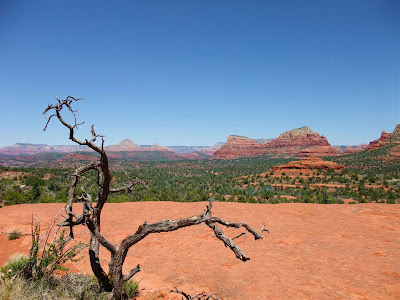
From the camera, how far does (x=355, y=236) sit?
36.6 feet

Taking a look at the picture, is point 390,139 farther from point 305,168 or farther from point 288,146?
point 288,146

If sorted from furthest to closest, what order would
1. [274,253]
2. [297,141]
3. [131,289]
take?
[297,141] → [274,253] → [131,289]

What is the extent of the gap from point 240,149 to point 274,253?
159 metres

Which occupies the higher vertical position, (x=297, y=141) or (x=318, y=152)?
(x=297, y=141)

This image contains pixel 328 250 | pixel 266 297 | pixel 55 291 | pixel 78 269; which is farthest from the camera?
pixel 328 250

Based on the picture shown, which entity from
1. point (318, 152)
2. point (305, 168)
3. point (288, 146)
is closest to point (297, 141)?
point (288, 146)

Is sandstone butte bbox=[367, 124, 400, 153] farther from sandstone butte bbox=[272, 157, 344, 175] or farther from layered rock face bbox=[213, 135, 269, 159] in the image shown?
layered rock face bbox=[213, 135, 269, 159]

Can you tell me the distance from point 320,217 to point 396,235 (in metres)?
3.63

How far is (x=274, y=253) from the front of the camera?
31.2 feet

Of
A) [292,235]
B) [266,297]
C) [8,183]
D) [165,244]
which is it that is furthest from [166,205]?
[8,183]

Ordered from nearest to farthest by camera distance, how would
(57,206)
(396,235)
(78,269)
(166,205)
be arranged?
(78,269), (396,235), (57,206), (166,205)

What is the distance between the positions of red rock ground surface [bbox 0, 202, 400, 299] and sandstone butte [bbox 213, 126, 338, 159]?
385ft

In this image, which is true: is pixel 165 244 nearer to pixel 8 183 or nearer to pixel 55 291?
pixel 55 291

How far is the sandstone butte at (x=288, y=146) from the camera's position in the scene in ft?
431
